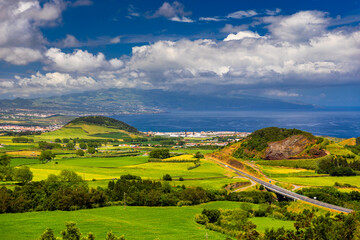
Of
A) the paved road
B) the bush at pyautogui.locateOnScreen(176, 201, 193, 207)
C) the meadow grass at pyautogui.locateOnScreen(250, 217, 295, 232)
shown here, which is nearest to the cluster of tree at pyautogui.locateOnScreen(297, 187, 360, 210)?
the paved road

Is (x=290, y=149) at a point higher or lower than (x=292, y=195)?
higher

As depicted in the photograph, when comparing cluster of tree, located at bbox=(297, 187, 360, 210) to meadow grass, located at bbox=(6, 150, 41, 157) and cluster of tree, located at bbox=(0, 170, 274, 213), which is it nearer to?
cluster of tree, located at bbox=(0, 170, 274, 213)

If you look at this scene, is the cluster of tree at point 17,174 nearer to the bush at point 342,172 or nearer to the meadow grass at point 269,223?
the meadow grass at point 269,223

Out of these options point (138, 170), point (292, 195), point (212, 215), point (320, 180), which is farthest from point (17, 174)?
point (320, 180)

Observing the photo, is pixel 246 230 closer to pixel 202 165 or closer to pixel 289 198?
pixel 289 198

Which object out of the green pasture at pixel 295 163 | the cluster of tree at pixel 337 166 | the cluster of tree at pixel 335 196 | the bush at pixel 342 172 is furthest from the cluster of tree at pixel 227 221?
the green pasture at pixel 295 163

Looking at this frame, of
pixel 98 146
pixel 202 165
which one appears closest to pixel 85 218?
pixel 202 165

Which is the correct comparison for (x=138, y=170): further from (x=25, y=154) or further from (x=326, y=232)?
(x=326, y=232)
